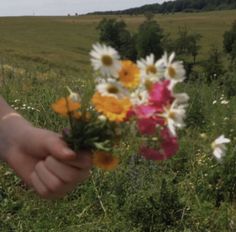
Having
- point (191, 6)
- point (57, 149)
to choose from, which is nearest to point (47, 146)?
point (57, 149)

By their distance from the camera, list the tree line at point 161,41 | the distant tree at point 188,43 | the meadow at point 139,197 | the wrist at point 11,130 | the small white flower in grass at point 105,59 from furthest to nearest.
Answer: the distant tree at point 188,43
the tree line at point 161,41
the meadow at point 139,197
the wrist at point 11,130
the small white flower in grass at point 105,59

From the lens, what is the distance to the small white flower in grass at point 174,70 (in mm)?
1115

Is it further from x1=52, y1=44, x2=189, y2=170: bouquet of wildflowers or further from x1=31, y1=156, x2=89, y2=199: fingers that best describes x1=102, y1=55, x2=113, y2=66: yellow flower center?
x1=31, y1=156, x2=89, y2=199: fingers

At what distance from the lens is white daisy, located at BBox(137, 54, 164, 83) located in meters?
1.14

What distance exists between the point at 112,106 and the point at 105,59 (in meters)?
0.09

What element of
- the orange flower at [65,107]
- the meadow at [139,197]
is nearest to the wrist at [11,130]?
the orange flower at [65,107]

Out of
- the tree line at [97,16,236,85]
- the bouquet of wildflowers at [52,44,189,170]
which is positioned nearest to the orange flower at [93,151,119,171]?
the bouquet of wildflowers at [52,44,189,170]

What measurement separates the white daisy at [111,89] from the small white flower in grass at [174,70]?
0.09m

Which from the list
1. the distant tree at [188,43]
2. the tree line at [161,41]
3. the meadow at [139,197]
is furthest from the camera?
the distant tree at [188,43]

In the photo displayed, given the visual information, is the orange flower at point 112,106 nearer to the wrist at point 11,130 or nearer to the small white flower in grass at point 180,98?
the small white flower in grass at point 180,98

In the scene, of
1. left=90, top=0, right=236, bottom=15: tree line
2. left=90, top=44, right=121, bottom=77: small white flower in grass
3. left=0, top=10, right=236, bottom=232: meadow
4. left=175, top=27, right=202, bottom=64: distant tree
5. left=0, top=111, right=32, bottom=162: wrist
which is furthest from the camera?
left=90, top=0, right=236, bottom=15: tree line

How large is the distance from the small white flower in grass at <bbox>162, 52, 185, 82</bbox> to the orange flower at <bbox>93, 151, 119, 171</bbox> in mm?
190

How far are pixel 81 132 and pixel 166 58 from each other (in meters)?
0.23

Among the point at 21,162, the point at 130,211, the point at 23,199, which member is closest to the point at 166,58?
the point at 21,162
